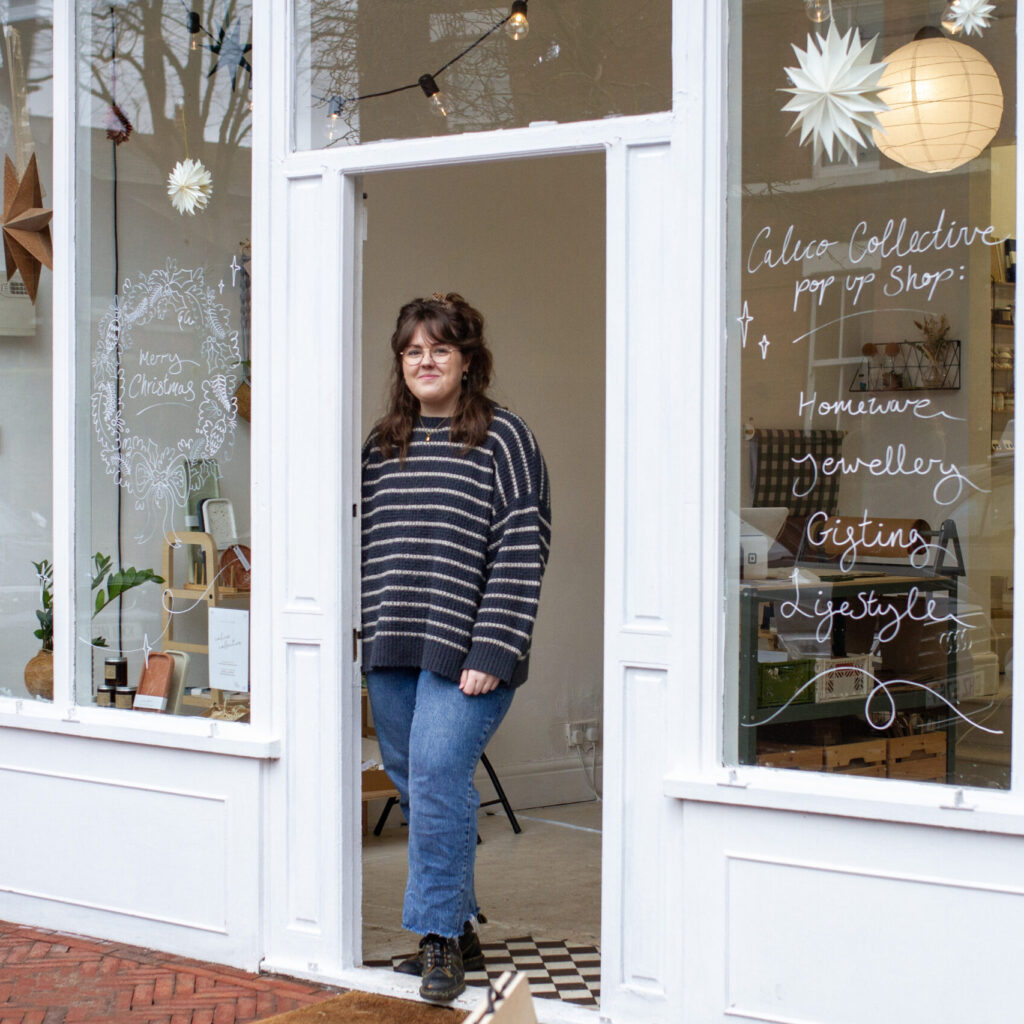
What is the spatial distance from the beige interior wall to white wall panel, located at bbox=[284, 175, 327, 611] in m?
1.91

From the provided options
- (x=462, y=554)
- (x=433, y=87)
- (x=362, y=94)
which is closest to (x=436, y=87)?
(x=433, y=87)

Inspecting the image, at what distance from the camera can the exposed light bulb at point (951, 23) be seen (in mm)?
2961

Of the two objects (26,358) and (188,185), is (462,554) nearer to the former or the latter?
(188,185)

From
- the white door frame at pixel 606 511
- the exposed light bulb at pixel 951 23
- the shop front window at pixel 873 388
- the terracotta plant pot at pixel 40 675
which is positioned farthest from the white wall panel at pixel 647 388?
the terracotta plant pot at pixel 40 675

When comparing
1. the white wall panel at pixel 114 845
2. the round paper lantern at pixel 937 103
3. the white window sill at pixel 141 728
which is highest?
the round paper lantern at pixel 937 103

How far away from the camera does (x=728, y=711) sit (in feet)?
10.4

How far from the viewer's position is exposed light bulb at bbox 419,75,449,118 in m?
3.93

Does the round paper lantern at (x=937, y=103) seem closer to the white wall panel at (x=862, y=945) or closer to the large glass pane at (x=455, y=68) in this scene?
the large glass pane at (x=455, y=68)

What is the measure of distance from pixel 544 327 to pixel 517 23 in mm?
1846

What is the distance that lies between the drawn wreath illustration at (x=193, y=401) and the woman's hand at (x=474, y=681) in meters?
1.07

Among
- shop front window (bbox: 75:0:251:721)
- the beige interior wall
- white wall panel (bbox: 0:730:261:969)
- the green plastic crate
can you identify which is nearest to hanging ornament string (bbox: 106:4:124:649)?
shop front window (bbox: 75:0:251:721)

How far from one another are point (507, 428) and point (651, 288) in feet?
1.87

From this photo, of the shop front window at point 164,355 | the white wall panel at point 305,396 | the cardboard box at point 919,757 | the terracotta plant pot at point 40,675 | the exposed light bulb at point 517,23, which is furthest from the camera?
the terracotta plant pot at point 40,675

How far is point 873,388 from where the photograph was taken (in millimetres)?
3014
